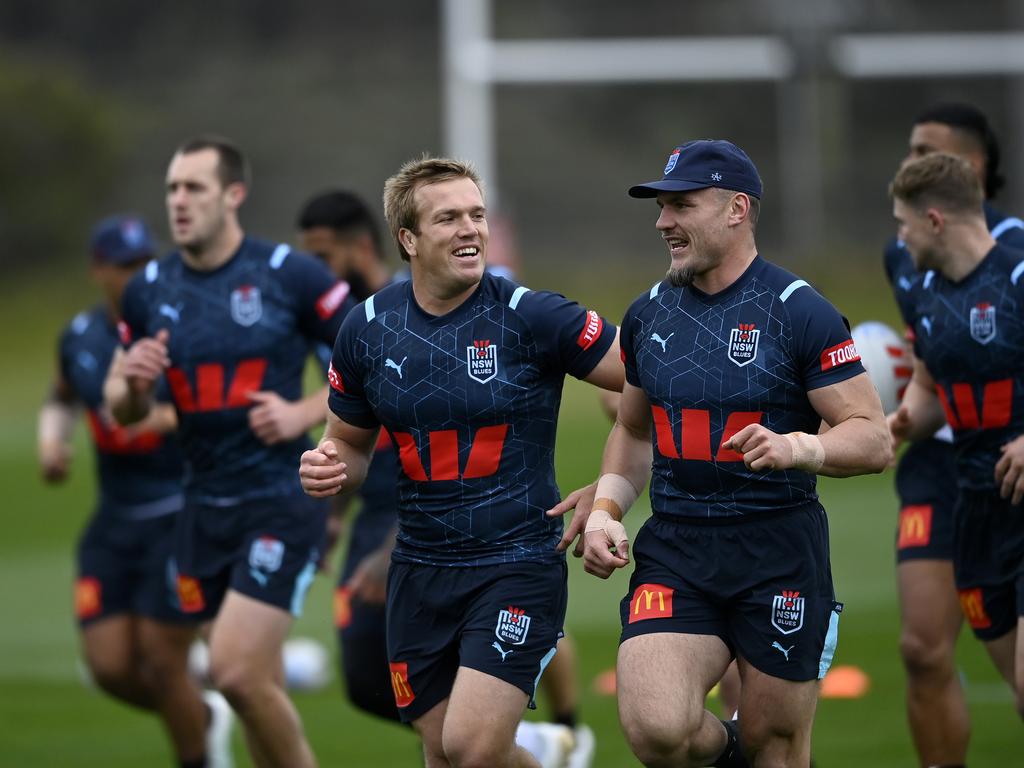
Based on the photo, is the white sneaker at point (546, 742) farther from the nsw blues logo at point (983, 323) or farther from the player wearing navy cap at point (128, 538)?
the nsw blues logo at point (983, 323)

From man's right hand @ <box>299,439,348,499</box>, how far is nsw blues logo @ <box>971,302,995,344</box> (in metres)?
2.45

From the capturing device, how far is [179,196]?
24.6 ft

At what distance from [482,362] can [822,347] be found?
1.14 meters

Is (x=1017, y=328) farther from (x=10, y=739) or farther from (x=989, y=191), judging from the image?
(x=10, y=739)

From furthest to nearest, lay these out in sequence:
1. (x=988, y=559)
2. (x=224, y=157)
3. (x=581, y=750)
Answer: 1. (x=581, y=750)
2. (x=224, y=157)
3. (x=988, y=559)

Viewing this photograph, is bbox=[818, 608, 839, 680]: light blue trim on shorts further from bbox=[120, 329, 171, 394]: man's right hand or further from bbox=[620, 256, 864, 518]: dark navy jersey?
bbox=[120, 329, 171, 394]: man's right hand

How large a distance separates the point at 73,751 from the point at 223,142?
11.2ft

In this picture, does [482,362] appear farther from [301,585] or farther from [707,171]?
[301,585]

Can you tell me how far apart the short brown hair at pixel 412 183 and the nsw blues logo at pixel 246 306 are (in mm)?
1573

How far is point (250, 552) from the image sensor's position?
717 cm

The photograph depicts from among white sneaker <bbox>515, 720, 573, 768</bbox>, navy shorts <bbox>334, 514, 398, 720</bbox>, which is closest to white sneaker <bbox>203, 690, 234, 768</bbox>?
navy shorts <bbox>334, 514, 398, 720</bbox>

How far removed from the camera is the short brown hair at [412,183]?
5.86 meters

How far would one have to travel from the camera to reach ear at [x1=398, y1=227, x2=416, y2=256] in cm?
589

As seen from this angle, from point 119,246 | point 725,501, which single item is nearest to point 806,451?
point 725,501
